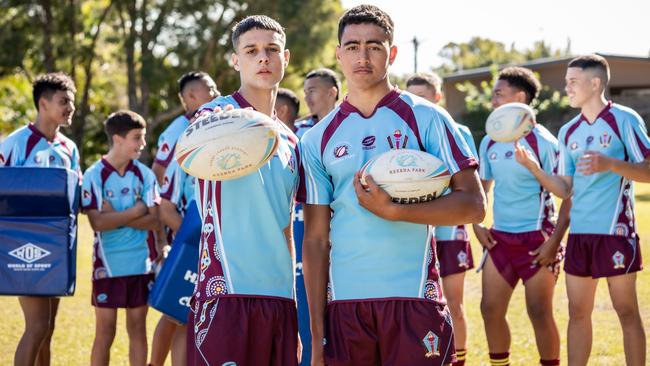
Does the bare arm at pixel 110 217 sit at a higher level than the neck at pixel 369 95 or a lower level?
lower

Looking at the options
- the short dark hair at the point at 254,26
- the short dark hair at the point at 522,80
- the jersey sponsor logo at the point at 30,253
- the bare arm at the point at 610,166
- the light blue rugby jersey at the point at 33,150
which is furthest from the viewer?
the short dark hair at the point at 522,80

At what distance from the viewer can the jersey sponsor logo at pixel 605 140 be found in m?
6.90

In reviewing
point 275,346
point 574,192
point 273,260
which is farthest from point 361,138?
point 574,192

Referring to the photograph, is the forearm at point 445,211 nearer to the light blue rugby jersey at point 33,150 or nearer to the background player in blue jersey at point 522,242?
the background player in blue jersey at point 522,242

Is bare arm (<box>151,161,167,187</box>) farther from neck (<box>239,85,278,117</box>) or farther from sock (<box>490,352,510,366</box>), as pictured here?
neck (<box>239,85,278,117</box>)

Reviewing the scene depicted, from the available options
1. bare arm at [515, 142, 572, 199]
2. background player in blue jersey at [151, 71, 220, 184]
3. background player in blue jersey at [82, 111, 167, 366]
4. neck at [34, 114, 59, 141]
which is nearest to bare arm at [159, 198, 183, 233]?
background player in blue jersey at [82, 111, 167, 366]

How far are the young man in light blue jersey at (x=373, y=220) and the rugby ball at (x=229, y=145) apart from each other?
314 millimetres

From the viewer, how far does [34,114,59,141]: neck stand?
23.3ft

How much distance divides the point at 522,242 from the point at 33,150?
4225 millimetres

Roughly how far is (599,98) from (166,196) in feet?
12.3

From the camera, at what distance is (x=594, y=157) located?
654cm

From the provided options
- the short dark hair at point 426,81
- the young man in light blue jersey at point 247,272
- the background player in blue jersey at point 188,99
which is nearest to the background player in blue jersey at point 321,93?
the short dark hair at point 426,81

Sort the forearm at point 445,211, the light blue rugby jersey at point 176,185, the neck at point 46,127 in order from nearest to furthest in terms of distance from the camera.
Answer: the forearm at point 445,211 → the light blue rugby jersey at point 176,185 → the neck at point 46,127

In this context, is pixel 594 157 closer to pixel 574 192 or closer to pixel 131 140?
pixel 574 192
